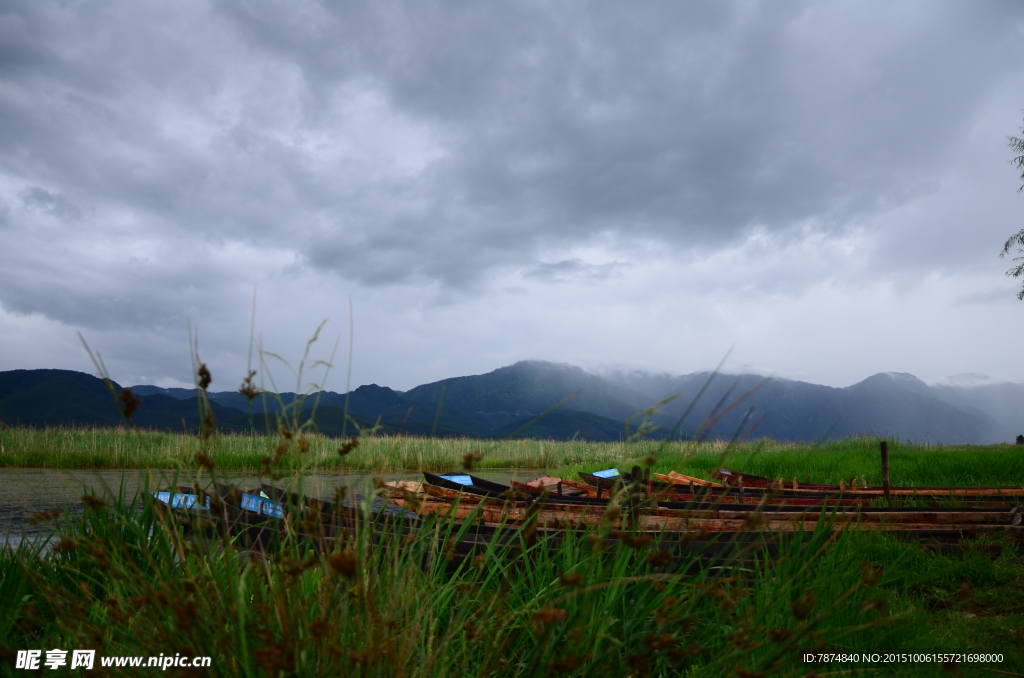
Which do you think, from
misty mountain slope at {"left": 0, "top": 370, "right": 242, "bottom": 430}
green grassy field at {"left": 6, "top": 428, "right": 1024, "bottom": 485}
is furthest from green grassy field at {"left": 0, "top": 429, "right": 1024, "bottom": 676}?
misty mountain slope at {"left": 0, "top": 370, "right": 242, "bottom": 430}

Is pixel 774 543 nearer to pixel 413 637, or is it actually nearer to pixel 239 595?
pixel 413 637

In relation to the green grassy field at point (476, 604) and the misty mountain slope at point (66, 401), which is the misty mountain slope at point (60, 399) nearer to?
the misty mountain slope at point (66, 401)

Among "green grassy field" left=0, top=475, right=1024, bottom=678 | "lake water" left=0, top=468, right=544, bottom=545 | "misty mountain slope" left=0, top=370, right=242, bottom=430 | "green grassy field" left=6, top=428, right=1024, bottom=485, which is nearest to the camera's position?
"green grassy field" left=0, top=475, right=1024, bottom=678

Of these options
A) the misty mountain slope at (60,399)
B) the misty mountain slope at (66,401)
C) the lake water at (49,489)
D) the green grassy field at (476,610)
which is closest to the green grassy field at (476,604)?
the green grassy field at (476,610)

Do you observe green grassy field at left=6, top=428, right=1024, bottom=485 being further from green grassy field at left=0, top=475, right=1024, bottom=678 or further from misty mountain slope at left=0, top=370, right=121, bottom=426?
misty mountain slope at left=0, top=370, right=121, bottom=426

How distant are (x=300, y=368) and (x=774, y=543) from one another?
151 inches

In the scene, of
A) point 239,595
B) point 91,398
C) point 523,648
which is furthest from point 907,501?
point 91,398

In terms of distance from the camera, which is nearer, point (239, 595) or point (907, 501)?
point (239, 595)

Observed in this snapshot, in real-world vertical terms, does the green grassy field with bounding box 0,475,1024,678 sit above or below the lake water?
above

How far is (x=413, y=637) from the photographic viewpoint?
6.98 ft

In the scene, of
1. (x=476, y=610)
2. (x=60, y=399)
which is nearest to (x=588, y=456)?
(x=476, y=610)

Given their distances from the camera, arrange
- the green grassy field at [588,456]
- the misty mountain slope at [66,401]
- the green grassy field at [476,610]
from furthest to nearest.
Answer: the misty mountain slope at [66,401], the green grassy field at [588,456], the green grassy field at [476,610]

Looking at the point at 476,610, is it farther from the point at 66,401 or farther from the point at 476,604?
the point at 66,401

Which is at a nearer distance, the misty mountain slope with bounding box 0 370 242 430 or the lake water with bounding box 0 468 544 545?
the lake water with bounding box 0 468 544 545
